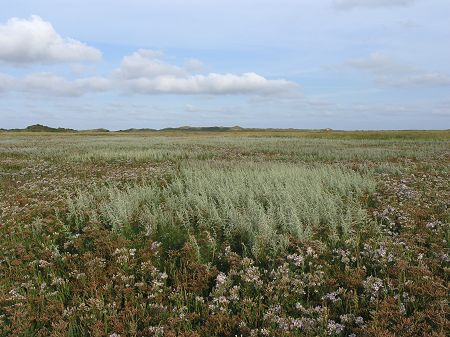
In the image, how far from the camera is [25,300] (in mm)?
6094

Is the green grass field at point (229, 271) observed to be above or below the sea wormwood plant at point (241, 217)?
below

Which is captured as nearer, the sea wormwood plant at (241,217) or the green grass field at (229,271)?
the green grass field at (229,271)

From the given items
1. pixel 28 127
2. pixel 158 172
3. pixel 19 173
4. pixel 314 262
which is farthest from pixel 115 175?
pixel 28 127

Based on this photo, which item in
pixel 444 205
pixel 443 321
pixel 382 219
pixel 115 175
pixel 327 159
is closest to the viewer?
pixel 443 321

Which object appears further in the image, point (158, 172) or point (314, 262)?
point (158, 172)

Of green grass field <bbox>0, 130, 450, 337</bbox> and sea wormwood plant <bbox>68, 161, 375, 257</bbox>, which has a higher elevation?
sea wormwood plant <bbox>68, 161, 375, 257</bbox>

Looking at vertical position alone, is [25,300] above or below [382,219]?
below

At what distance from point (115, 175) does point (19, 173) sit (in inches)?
241

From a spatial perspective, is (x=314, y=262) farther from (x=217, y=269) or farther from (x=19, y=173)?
(x=19, y=173)

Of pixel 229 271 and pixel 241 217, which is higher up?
pixel 241 217

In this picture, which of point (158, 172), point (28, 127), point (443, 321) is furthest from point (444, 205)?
point (28, 127)

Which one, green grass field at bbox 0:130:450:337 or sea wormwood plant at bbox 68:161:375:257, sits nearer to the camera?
green grass field at bbox 0:130:450:337

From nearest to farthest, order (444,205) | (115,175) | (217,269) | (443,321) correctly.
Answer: (443,321), (217,269), (444,205), (115,175)

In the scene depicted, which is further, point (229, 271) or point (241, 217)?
point (241, 217)
